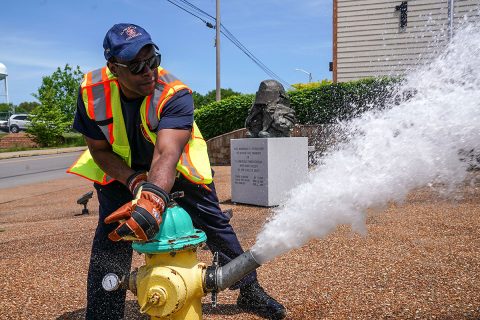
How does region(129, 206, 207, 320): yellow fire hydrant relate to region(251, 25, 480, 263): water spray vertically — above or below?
below

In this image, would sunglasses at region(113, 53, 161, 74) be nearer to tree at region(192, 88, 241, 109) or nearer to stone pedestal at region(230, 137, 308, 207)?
stone pedestal at region(230, 137, 308, 207)

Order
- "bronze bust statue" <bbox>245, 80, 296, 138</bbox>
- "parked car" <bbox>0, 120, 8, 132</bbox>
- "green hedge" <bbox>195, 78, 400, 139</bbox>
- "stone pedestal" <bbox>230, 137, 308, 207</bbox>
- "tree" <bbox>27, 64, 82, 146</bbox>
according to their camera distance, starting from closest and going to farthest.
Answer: "stone pedestal" <bbox>230, 137, 308, 207</bbox>
"bronze bust statue" <bbox>245, 80, 296, 138</bbox>
"green hedge" <bbox>195, 78, 400, 139</bbox>
"tree" <bbox>27, 64, 82, 146</bbox>
"parked car" <bbox>0, 120, 8, 132</bbox>

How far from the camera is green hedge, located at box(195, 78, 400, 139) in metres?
14.0

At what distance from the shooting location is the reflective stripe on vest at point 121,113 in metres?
2.37

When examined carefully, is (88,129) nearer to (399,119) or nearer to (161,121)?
(161,121)

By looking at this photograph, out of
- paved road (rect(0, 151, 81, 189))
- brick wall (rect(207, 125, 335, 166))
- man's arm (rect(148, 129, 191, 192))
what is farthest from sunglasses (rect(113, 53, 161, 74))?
paved road (rect(0, 151, 81, 189))

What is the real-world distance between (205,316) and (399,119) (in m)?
1.71

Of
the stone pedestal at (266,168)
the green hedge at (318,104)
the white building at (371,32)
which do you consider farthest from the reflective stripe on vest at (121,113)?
the white building at (371,32)

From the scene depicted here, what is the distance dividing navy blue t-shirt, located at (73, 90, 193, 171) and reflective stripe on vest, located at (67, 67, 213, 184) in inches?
1.2

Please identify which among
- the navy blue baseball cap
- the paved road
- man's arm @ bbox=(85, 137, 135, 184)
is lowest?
the paved road

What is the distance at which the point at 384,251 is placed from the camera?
175 inches

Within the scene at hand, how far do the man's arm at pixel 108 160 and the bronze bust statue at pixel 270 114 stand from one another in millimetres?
5597

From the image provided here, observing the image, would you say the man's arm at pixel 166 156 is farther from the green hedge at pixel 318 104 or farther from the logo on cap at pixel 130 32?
the green hedge at pixel 318 104

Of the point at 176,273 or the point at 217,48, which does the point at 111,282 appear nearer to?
the point at 176,273
